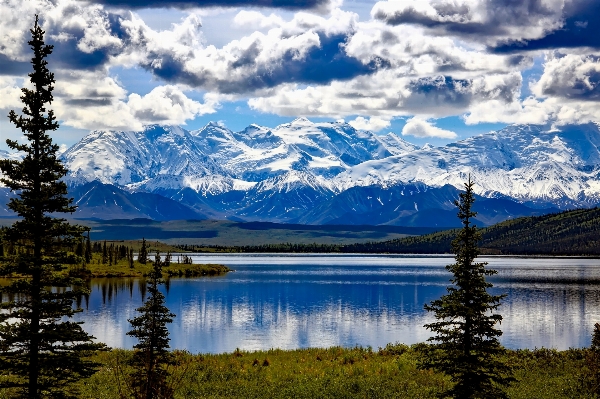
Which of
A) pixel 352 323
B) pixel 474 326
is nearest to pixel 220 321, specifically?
pixel 352 323

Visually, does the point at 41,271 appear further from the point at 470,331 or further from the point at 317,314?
the point at 317,314

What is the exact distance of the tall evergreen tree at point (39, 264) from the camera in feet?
93.8

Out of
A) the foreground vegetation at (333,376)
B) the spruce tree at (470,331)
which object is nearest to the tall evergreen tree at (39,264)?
the foreground vegetation at (333,376)

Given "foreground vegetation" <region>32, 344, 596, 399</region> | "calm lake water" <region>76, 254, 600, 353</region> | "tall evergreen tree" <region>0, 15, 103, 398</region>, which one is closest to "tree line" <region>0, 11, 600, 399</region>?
"tall evergreen tree" <region>0, 15, 103, 398</region>

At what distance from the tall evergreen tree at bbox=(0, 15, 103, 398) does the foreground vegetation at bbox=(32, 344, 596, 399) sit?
11.5 feet

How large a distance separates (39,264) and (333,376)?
65.9 ft

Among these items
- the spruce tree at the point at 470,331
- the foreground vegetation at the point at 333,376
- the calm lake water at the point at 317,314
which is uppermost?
the spruce tree at the point at 470,331

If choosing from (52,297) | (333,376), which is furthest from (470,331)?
(52,297)

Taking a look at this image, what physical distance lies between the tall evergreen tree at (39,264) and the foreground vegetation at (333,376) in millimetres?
3514

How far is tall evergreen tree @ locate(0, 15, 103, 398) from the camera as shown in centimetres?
2858

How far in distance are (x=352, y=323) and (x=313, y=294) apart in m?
51.1

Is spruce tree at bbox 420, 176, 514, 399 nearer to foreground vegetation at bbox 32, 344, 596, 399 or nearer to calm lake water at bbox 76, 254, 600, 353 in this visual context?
foreground vegetation at bbox 32, 344, 596, 399

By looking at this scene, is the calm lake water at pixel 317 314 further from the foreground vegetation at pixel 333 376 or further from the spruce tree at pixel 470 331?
the spruce tree at pixel 470 331

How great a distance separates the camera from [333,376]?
42344 millimetres
